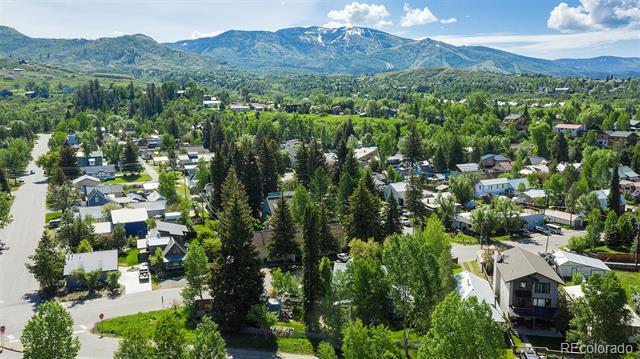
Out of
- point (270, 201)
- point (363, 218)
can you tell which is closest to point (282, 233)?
point (363, 218)

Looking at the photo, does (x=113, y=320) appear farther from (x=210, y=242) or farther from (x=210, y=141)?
(x=210, y=141)

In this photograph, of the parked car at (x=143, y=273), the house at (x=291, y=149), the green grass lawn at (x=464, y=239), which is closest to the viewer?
the parked car at (x=143, y=273)

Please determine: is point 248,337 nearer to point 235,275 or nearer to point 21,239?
point 235,275

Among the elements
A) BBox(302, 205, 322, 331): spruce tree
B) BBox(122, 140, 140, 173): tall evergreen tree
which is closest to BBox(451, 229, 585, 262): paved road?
BBox(302, 205, 322, 331): spruce tree

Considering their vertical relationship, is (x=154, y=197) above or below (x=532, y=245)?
above

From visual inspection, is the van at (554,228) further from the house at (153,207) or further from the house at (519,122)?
the house at (519,122)

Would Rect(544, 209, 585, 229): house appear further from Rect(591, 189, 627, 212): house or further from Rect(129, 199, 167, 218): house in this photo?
Rect(129, 199, 167, 218): house

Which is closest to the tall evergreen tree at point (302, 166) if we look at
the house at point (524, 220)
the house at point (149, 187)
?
the house at point (149, 187)
